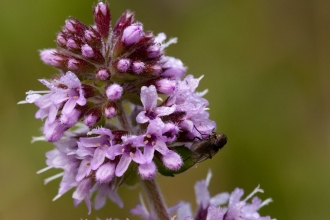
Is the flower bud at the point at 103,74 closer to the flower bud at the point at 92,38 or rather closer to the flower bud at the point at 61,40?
the flower bud at the point at 92,38

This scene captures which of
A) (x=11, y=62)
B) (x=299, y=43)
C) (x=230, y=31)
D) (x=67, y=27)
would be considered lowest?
(x=67, y=27)

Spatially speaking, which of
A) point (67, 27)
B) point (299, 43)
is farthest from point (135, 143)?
point (299, 43)

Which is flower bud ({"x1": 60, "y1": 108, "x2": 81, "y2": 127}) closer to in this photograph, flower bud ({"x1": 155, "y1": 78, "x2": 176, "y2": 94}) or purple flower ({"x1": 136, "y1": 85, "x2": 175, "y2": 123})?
purple flower ({"x1": 136, "y1": 85, "x2": 175, "y2": 123})

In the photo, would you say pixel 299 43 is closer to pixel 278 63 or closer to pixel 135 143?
pixel 278 63

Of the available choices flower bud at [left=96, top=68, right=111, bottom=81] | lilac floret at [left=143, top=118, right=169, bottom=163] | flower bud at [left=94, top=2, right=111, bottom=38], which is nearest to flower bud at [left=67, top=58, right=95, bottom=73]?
flower bud at [left=96, top=68, right=111, bottom=81]

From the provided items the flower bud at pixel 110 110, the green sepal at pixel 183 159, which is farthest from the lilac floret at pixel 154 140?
the flower bud at pixel 110 110

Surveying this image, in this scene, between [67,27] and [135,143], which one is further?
[67,27]

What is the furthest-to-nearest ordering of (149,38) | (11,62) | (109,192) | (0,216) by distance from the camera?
(11,62), (0,216), (109,192), (149,38)
